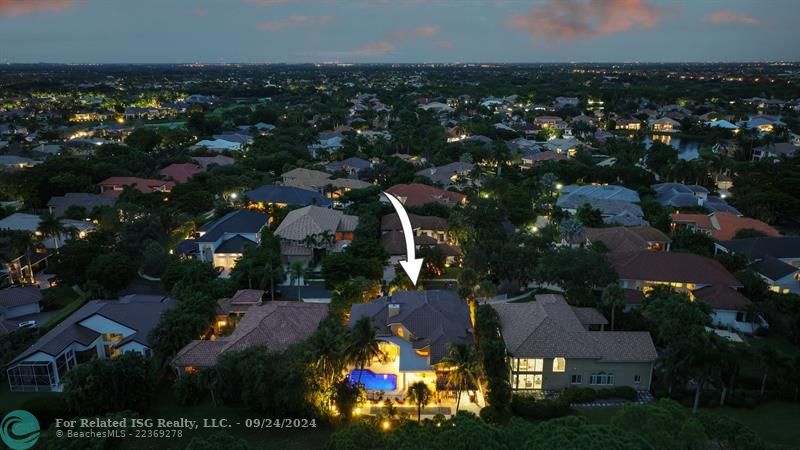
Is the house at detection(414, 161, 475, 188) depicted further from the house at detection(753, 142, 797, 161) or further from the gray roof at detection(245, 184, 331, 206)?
the house at detection(753, 142, 797, 161)

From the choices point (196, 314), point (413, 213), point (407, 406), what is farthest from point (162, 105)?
point (407, 406)

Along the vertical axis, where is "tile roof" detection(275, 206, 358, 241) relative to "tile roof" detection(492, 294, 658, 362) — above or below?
above

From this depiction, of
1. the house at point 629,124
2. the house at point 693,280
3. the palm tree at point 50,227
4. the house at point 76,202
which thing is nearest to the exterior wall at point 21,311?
the palm tree at point 50,227

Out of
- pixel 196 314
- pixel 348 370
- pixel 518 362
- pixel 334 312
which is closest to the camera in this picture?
pixel 348 370

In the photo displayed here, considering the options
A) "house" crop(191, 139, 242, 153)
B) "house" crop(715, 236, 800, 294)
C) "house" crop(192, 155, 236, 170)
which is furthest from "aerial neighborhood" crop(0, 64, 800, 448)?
"house" crop(191, 139, 242, 153)

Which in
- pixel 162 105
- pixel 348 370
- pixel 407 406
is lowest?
pixel 407 406

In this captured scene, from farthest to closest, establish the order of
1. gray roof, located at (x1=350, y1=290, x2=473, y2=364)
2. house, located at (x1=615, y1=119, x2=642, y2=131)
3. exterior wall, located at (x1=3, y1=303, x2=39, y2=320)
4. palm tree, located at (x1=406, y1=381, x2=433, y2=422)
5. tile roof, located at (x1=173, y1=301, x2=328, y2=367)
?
house, located at (x1=615, y1=119, x2=642, y2=131) → exterior wall, located at (x1=3, y1=303, x2=39, y2=320) → gray roof, located at (x1=350, y1=290, x2=473, y2=364) → tile roof, located at (x1=173, y1=301, x2=328, y2=367) → palm tree, located at (x1=406, y1=381, x2=433, y2=422)

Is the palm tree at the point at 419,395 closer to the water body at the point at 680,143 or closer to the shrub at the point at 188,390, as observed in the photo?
the shrub at the point at 188,390

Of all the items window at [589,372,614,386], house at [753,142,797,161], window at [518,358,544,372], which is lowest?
window at [589,372,614,386]

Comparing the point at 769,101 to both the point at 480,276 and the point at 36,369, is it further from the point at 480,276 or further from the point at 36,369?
the point at 36,369
